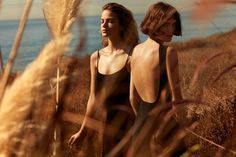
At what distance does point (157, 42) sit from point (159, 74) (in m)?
0.22

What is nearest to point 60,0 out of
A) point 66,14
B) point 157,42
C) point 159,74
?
point 66,14

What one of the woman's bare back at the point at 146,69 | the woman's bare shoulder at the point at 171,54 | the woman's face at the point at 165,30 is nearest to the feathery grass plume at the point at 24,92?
the woman's face at the point at 165,30

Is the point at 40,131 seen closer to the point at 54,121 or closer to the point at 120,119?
the point at 54,121

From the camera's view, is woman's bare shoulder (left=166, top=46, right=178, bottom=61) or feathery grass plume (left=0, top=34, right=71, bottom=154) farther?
woman's bare shoulder (left=166, top=46, right=178, bottom=61)

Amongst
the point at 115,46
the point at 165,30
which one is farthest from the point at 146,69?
the point at 165,30

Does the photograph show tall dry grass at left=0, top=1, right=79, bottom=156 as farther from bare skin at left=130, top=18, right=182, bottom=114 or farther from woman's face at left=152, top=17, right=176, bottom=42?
bare skin at left=130, top=18, right=182, bottom=114

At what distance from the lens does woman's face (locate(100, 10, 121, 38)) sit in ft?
9.81

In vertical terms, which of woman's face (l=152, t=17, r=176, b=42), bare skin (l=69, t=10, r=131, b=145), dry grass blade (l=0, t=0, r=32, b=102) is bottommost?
bare skin (l=69, t=10, r=131, b=145)

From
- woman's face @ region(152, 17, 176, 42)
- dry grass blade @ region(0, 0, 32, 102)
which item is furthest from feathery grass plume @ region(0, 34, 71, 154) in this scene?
woman's face @ region(152, 17, 176, 42)

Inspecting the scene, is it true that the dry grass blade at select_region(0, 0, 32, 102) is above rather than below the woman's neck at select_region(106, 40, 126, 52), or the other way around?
above

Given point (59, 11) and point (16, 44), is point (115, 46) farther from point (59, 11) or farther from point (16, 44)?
point (16, 44)

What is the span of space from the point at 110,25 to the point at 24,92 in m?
2.43

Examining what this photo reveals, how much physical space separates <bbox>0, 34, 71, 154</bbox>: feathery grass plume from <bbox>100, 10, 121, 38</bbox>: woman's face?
231cm

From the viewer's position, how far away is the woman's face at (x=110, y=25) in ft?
9.81
